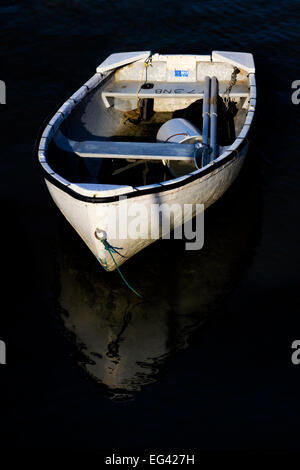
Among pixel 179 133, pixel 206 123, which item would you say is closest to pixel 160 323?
pixel 179 133

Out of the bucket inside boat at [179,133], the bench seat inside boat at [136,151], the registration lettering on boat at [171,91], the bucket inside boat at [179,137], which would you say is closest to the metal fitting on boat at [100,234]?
the bench seat inside boat at [136,151]

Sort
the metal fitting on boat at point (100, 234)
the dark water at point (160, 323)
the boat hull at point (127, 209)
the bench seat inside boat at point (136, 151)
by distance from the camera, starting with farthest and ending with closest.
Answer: the bench seat inside boat at point (136, 151)
the metal fitting on boat at point (100, 234)
the boat hull at point (127, 209)
the dark water at point (160, 323)

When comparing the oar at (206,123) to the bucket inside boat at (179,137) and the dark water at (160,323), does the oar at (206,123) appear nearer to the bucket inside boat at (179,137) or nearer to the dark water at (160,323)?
the bucket inside boat at (179,137)

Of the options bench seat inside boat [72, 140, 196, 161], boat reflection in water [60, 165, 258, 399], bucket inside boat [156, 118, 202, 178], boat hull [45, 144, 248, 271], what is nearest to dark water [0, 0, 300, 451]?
boat reflection in water [60, 165, 258, 399]

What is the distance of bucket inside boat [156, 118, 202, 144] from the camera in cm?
1074

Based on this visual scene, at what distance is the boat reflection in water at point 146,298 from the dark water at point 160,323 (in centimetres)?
2

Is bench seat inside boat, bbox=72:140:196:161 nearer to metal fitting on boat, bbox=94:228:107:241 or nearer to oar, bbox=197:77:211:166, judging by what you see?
oar, bbox=197:77:211:166

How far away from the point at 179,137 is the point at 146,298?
3.79 metres

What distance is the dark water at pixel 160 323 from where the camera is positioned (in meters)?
7.37

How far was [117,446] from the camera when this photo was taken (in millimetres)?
7145

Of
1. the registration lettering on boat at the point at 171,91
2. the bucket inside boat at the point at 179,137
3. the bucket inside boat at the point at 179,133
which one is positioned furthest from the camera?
the registration lettering on boat at the point at 171,91

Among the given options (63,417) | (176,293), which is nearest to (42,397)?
(63,417)

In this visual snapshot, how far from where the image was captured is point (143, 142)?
37.1 feet

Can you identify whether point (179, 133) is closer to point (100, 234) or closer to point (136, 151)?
point (136, 151)
